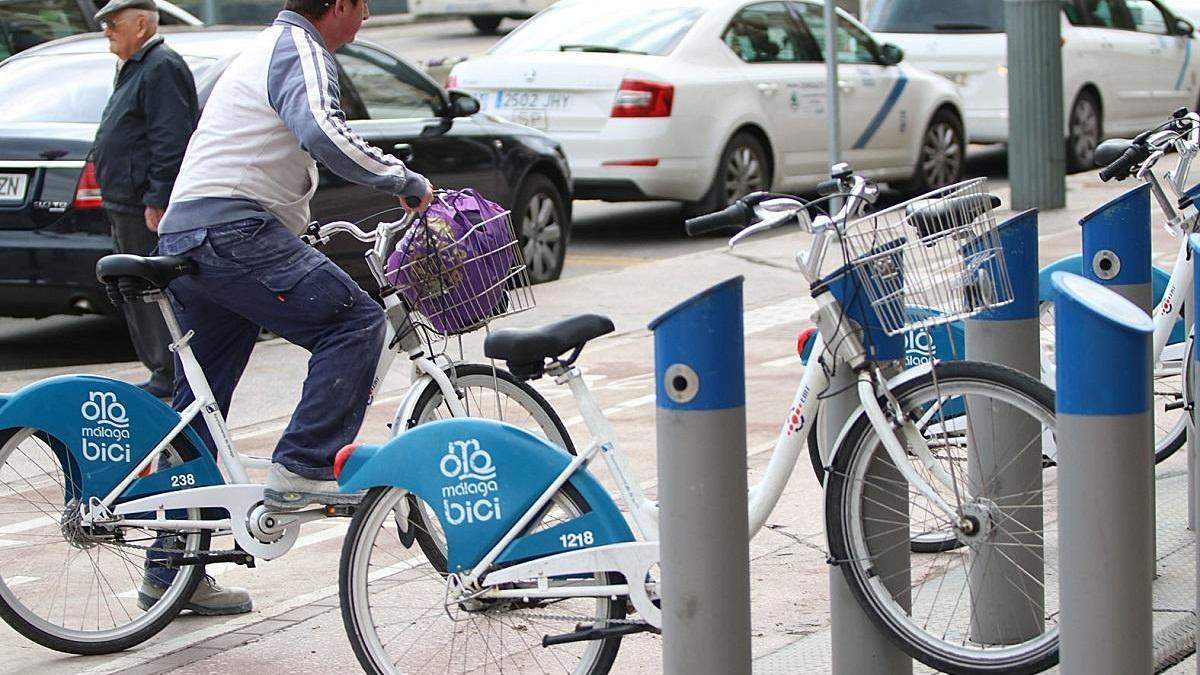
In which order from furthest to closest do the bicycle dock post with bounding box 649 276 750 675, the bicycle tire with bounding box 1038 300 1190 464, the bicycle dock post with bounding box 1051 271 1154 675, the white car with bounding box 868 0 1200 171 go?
1. the white car with bounding box 868 0 1200 171
2. the bicycle tire with bounding box 1038 300 1190 464
3. the bicycle dock post with bounding box 649 276 750 675
4. the bicycle dock post with bounding box 1051 271 1154 675

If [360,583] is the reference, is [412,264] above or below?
above

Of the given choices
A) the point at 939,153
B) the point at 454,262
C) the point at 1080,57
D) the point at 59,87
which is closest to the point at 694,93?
the point at 939,153

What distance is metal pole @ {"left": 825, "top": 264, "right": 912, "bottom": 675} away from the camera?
156 inches

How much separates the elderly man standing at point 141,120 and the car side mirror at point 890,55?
7269 mm

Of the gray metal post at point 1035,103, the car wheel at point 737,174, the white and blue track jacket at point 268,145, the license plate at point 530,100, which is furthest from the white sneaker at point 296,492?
the gray metal post at point 1035,103

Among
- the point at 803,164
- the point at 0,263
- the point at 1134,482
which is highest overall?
the point at 1134,482

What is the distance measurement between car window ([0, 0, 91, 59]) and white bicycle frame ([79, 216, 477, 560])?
811 cm

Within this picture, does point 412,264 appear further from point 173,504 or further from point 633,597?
point 633,597

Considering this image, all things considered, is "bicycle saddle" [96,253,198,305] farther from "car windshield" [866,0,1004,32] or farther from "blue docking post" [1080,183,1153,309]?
"car windshield" [866,0,1004,32]

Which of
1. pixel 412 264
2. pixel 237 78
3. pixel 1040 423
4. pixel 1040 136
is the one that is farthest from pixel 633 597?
pixel 1040 136

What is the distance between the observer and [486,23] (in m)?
34.2

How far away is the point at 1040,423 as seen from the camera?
3906 mm

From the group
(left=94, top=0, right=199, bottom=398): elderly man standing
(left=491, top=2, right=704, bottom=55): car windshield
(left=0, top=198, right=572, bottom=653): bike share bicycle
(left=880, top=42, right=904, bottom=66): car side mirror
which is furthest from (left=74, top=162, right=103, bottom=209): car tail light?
(left=880, top=42, right=904, bottom=66): car side mirror

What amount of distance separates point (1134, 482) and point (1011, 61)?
31.3ft
